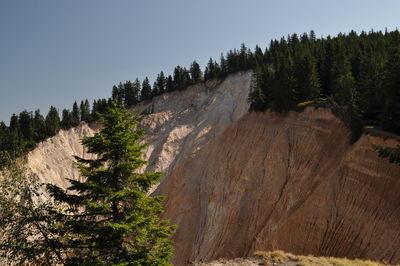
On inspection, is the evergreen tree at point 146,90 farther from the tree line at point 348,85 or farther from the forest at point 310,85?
the tree line at point 348,85

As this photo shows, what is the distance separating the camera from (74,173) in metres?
65.4

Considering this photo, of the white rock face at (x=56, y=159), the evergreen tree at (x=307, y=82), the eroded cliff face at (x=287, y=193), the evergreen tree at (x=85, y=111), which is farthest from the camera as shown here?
the evergreen tree at (x=85, y=111)

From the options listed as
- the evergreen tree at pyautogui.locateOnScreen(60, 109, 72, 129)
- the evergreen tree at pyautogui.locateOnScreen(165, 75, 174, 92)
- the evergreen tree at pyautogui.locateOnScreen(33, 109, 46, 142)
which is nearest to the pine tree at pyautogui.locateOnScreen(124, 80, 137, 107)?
the evergreen tree at pyautogui.locateOnScreen(165, 75, 174, 92)

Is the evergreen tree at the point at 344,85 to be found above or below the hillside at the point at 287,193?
above

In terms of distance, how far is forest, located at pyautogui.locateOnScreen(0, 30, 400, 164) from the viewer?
28.5 metres

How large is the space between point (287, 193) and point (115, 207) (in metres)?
23.1

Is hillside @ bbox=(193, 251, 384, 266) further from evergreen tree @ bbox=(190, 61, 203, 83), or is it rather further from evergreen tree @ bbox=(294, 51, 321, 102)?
evergreen tree @ bbox=(190, 61, 203, 83)

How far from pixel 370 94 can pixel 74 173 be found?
53.8 meters

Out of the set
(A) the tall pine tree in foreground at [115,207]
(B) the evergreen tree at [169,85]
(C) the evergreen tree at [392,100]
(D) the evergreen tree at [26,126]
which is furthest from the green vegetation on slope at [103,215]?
(B) the evergreen tree at [169,85]

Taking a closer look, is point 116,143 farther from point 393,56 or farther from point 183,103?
point 183,103

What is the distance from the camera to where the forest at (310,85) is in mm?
28469

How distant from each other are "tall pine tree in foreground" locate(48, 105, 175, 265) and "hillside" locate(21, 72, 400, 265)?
14811 millimetres

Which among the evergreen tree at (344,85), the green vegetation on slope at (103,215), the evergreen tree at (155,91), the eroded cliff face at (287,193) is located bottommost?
the eroded cliff face at (287,193)

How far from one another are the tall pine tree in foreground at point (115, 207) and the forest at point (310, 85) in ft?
5.50
